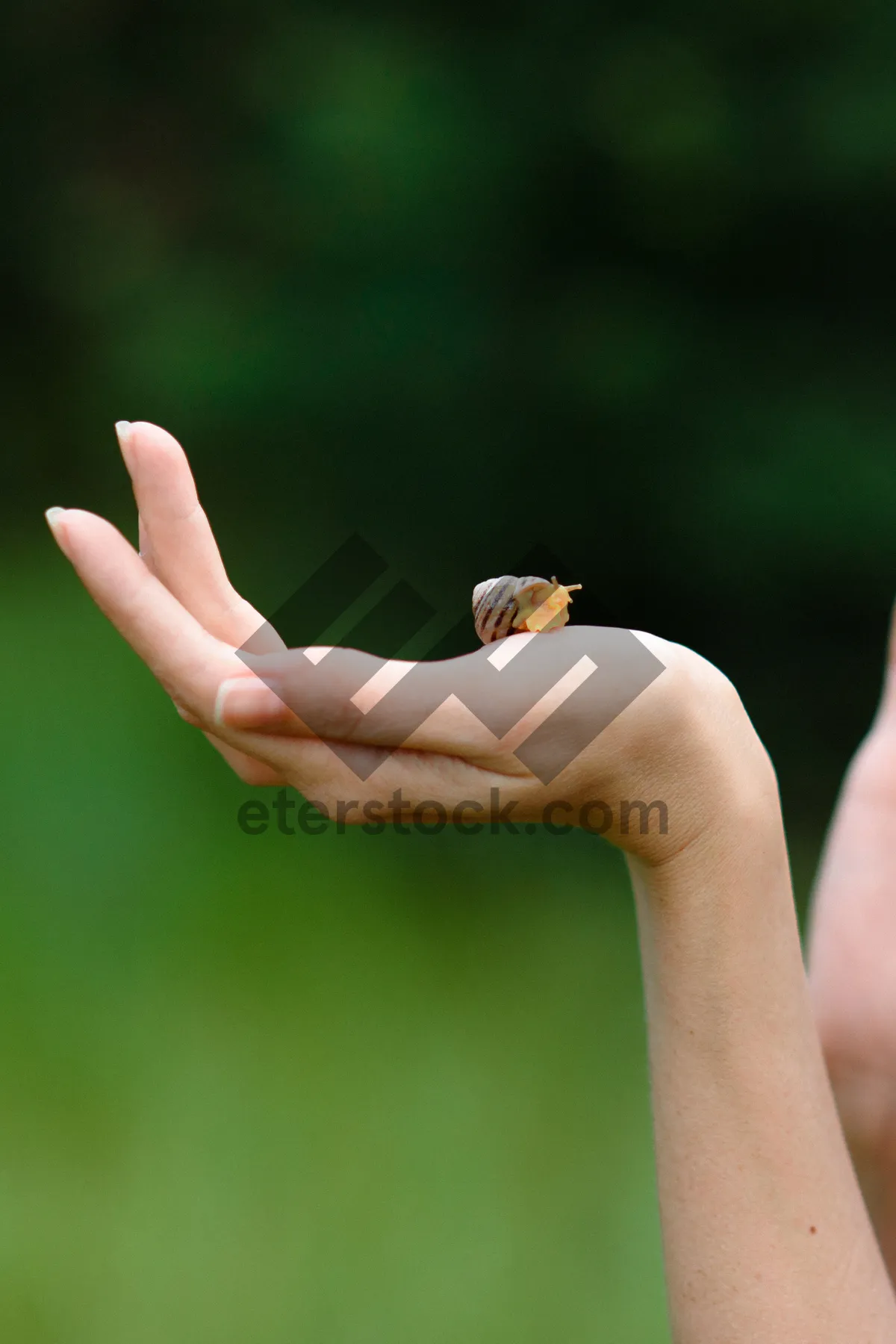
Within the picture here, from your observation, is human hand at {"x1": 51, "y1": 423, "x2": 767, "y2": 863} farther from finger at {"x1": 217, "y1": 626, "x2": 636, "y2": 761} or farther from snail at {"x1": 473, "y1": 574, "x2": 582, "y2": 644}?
snail at {"x1": 473, "y1": 574, "x2": 582, "y2": 644}

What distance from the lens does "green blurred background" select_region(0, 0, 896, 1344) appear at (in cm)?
226

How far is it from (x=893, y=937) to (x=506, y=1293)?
4.00 feet

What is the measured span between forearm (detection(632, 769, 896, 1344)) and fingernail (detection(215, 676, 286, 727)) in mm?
272

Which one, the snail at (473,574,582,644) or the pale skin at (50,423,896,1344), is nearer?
the pale skin at (50,423,896,1344)

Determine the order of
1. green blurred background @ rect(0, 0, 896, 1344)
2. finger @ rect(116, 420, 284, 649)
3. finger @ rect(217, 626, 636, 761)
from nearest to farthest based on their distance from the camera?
finger @ rect(217, 626, 636, 761), finger @ rect(116, 420, 284, 649), green blurred background @ rect(0, 0, 896, 1344)

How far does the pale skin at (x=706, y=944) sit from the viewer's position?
792 millimetres

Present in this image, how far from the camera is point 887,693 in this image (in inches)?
45.5

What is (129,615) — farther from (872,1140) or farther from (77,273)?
(77,273)

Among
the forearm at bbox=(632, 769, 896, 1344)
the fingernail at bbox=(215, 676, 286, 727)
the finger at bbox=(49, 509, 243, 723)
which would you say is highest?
the finger at bbox=(49, 509, 243, 723)

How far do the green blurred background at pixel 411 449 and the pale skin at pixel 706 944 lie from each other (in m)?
1.35

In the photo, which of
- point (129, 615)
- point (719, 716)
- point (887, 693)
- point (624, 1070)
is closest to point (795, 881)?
point (624, 1070)

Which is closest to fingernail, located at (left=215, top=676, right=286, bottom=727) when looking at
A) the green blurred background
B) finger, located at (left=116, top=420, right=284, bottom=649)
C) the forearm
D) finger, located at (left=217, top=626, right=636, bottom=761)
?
finger, located at (left=217, top=626, right=636, bottom=761)

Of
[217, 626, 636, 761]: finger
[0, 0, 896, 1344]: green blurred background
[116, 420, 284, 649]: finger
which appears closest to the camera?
[217, 626, 636, 761]: finger

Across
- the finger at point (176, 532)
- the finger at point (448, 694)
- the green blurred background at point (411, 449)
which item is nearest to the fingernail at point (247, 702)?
the finger at point (448, 694)
